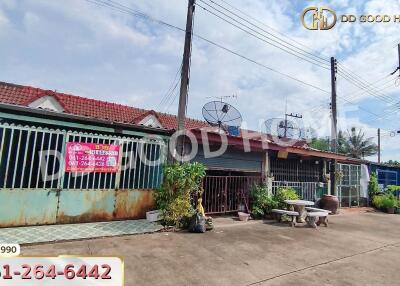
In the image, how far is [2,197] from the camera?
6285 mm

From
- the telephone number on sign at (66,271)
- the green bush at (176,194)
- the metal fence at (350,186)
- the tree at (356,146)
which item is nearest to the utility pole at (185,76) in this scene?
the green bush at (176,194)

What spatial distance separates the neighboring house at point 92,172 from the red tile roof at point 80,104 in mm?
720

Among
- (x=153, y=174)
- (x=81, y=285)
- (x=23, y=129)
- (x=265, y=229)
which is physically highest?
(x=23, y=129)

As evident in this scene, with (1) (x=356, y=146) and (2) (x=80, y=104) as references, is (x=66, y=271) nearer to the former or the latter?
(2) (x=80, y=104)

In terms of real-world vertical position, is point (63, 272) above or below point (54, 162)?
below

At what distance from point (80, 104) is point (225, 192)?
9404mm

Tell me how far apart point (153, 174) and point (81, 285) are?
5.96 m

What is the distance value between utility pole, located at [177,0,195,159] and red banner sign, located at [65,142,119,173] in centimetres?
210

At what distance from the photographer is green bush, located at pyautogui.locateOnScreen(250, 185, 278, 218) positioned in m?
10.4

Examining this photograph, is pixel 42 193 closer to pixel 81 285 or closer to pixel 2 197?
pixel 2 197

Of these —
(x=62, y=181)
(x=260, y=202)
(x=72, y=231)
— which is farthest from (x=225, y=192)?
(x=62, y=181)

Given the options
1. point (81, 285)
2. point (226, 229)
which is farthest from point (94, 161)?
point (81, 285)

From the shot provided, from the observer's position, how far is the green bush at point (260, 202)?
408 inches

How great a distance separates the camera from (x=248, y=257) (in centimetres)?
571
